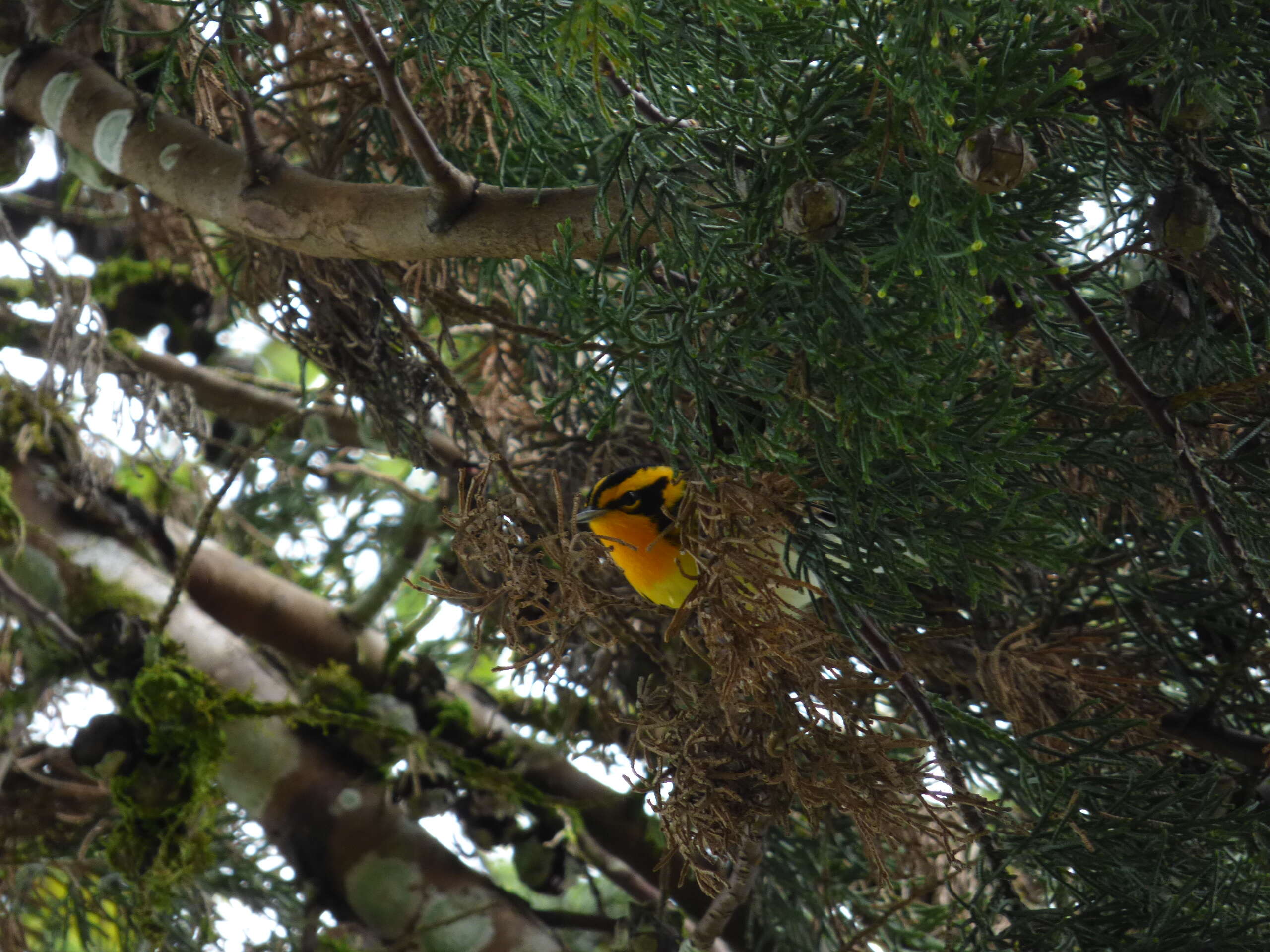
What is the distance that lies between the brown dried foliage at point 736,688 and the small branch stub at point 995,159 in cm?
44

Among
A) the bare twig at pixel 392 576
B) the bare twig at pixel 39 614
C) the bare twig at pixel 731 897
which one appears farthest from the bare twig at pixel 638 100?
the bare twig at pixel 39 614

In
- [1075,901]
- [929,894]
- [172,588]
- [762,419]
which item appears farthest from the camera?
[172,588]

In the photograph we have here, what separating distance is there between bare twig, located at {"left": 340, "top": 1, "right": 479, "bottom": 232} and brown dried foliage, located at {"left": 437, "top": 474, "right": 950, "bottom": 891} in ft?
1.38

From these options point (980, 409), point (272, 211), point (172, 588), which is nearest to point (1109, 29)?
point (980, 409)

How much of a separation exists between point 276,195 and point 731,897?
134 centimetres

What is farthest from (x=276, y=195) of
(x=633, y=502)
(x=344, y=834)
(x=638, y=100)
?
(x=344, y=834)

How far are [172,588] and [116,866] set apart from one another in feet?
2.21

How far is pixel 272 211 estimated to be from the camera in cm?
171

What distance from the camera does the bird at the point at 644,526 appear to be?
5.26 ft

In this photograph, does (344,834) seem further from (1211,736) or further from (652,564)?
(1211,736)

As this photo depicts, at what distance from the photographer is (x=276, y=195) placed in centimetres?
172

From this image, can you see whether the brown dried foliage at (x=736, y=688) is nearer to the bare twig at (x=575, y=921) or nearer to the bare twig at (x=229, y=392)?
the bare twig at (x=575, y=921)

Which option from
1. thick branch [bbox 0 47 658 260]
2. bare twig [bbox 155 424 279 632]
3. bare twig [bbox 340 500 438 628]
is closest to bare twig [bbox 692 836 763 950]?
thick branch [bbox 0 47 658 260]

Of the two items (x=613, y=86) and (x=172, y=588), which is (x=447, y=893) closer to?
(x=172, y=588)
